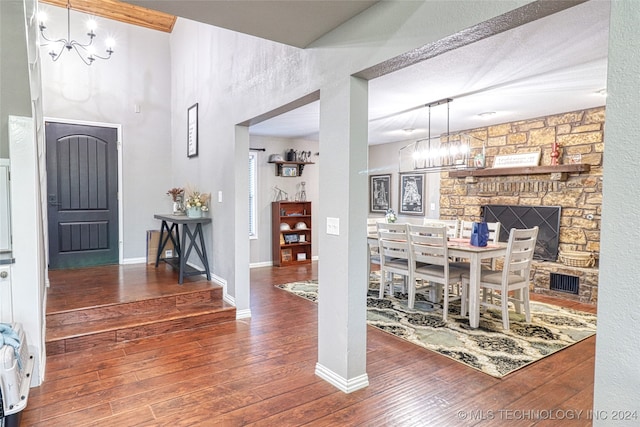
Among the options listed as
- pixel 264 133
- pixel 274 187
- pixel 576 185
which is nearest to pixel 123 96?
pixel 264 133

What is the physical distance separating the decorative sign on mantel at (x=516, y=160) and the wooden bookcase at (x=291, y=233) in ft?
11.0

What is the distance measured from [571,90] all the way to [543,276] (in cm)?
239

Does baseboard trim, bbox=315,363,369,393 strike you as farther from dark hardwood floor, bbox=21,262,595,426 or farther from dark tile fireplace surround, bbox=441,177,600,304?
dark tile fireplace surround, bbox=441,177,600,304

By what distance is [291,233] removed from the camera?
705cm

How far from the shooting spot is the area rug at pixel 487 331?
294 centimetres

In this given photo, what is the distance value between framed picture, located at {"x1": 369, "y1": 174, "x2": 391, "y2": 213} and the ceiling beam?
14.9ft

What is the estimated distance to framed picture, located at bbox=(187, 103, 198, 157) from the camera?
4.85 m

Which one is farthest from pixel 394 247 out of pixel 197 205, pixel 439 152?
pixel 197 205

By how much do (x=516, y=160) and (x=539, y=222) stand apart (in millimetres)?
920

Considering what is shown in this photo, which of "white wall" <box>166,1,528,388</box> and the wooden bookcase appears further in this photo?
the wooden bookcase

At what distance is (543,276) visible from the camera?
4.92 m

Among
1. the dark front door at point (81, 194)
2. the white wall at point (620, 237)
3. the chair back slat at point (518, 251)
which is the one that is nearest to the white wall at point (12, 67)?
the dark front door at point (81, 194)

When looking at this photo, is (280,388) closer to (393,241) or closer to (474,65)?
(393,241)

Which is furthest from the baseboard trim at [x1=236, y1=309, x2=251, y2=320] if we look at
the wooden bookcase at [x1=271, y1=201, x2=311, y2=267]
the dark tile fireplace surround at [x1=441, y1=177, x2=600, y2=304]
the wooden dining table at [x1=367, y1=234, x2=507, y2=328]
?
the dark tile fireplace surround at [x1=441, y1=177, x2=600, y2=304]
